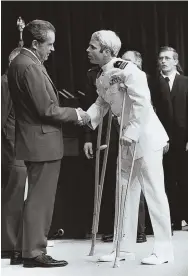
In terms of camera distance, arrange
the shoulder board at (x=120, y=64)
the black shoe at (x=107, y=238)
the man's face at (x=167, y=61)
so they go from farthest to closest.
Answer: the man's face at (x=167, y=61)
the black shoe at (x=107, y=238)
the shoulder board at (x=120, y=64)

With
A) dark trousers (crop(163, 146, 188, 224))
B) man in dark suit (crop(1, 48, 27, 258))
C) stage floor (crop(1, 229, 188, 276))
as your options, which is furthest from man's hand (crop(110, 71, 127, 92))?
dark trousers (crop(163, 146, 188, 224))

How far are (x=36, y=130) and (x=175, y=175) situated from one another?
5.21 ft

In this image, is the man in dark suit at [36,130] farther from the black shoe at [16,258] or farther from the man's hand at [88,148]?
the man's hand at [88,148]

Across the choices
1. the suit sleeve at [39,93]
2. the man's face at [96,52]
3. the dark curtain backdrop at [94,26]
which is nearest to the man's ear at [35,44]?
the suit sleeve at [39,93]

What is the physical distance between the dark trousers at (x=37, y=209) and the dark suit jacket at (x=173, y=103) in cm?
134

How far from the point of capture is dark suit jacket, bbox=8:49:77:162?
131 inches

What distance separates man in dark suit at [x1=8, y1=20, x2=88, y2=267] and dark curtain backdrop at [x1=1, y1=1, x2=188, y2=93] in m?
2.29

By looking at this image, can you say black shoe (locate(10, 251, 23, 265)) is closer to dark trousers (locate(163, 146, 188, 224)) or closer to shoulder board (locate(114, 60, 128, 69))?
shoulder board (locate(114, 60, 128, 69))

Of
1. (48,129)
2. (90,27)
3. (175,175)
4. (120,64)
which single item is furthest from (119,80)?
(90,27)

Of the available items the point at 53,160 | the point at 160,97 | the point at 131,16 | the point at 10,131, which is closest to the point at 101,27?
the point at 131,16

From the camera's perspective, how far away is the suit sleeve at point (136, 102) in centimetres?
335

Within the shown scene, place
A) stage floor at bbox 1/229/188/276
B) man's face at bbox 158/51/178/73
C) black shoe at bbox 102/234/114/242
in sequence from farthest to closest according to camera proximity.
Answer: man's face at bbox 158/51/178/73, black shoe at bbox 102/234/114/242, stage floor at bbox 1/229/188/276

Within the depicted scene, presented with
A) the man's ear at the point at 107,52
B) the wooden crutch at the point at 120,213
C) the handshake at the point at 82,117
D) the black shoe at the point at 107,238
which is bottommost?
the black shoe at the point at 107,238

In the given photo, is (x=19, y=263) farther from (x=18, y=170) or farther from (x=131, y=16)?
(x=131, y=16)
